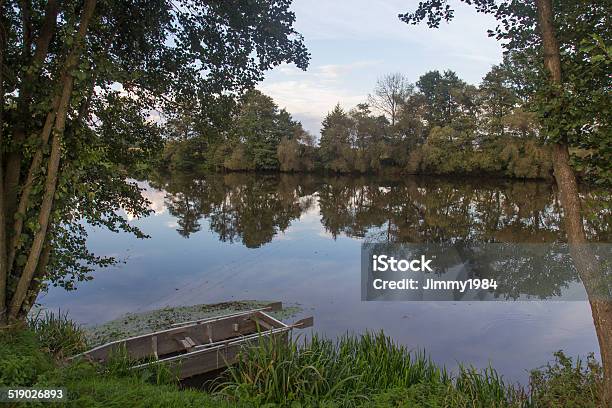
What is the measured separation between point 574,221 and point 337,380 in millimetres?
3363

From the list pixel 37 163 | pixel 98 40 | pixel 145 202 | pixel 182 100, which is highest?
pixel 98 40

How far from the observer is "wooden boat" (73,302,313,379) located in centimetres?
646

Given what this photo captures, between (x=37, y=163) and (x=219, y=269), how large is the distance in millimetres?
11859

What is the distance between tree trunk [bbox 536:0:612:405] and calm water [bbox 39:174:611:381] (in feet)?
1.20

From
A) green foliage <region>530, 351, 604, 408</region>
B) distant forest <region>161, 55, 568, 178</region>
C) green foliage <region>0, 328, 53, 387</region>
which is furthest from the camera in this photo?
distant forest <region>161, 55, 568, 178</region>

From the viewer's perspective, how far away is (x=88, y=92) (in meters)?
4.93

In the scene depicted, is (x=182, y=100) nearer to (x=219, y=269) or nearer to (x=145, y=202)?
(x=145, y=202)

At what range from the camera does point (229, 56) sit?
6.44m

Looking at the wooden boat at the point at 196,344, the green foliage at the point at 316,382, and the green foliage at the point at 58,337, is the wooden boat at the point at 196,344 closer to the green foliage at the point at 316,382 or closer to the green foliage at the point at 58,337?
the green foliage at the point at 58,337

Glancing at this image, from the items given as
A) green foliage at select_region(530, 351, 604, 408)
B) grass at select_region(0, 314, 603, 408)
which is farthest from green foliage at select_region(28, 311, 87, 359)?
green foliage at select_region(530, 351, 604, 408)

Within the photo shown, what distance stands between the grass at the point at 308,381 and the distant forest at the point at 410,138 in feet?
121

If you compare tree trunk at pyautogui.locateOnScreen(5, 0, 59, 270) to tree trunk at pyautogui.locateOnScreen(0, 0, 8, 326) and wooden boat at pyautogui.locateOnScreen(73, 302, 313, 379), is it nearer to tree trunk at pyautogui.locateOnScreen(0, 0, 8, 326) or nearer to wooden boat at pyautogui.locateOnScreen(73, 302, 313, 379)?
tree trunk at pyautogui.locateOnScreen(0, 0, 8, 326)

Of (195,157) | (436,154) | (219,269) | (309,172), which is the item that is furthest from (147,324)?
(195,157)

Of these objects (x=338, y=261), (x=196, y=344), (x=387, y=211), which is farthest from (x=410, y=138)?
(x=196, y=344)
